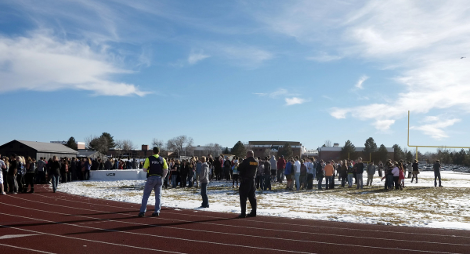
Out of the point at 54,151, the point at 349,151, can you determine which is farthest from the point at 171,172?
the point at 349,151

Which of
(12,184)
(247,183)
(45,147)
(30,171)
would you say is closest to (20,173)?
(30,171)

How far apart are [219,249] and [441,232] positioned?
551 centimetres

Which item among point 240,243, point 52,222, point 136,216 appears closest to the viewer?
point 240,243

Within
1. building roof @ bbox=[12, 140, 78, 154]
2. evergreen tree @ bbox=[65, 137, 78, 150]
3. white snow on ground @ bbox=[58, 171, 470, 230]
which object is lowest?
white snow on ground @ bbox=[58, 171, 470, 230]

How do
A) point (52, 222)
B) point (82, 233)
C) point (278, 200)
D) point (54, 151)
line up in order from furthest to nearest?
point (54, 151) < point (278, 200) < point (52, 222) < point (82, 233)

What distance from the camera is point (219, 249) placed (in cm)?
705

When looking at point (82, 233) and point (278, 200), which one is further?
point (278, 200)

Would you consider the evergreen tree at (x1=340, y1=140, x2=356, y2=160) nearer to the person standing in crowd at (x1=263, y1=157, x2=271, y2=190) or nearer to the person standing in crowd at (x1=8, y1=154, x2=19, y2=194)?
the person standing in crowd at (x1=263, y1=157, x2=271, y2=190)

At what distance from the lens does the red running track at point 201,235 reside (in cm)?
710

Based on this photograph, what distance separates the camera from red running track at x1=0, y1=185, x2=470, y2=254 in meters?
7.10

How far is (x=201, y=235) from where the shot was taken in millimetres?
8281

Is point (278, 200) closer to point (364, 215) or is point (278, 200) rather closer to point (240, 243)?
point (364, 215)

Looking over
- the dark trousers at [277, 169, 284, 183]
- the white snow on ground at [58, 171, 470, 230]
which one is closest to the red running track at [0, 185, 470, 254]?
the white snow on ground at [58, 171, 470, 230]

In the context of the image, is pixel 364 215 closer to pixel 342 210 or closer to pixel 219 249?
pixel 342 210
